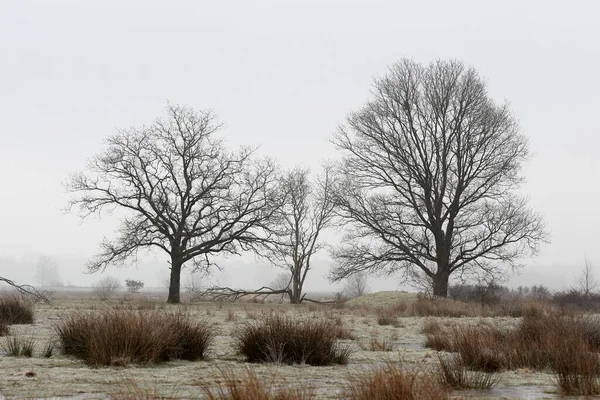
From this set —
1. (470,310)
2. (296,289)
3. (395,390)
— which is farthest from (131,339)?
(296,289)

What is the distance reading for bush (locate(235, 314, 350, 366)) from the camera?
742cm

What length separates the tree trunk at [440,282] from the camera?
29792mm

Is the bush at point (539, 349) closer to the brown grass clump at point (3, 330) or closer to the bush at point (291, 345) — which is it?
the bush at point (291, 345)

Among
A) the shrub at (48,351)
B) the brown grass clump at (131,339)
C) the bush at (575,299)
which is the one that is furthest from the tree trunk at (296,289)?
the shrub at (48,351)

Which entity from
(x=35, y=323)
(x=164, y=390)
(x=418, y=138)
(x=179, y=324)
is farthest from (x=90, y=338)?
(x=418, y=138)

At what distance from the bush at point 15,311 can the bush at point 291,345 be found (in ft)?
23.0

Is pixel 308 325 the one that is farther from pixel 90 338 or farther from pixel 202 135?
pixel 202 135

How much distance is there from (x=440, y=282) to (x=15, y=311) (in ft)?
69.9

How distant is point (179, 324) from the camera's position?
789 cm

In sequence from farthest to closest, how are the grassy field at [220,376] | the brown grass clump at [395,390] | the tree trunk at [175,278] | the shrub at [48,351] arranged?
the tree trunk at [175,278] < the shrub at [48,351] < the grassy field at [220,376] < the brown grass clump at [395,390]

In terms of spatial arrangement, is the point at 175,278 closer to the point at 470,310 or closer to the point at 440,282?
the point at 440,282

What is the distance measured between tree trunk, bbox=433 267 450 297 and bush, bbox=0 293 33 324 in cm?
2001

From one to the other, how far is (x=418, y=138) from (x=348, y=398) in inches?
1071

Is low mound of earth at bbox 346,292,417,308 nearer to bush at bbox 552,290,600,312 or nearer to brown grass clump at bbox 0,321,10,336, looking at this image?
bush at bbox 552,290,600,312
